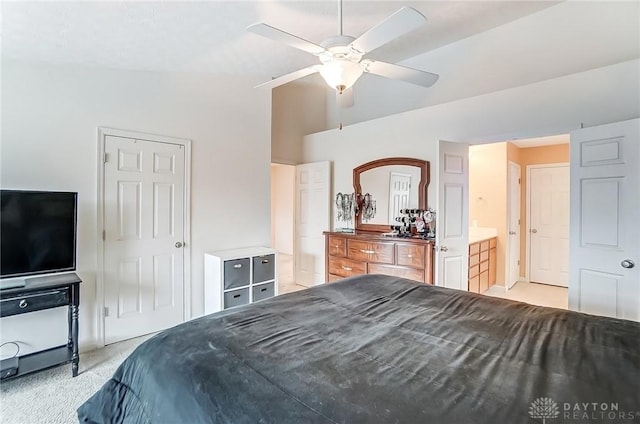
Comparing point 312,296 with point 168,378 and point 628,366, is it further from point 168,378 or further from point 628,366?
point 628,366

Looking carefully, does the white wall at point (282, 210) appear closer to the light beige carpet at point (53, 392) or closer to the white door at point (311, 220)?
the white door at point (311, 220)

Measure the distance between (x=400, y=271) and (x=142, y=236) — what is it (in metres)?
2.83

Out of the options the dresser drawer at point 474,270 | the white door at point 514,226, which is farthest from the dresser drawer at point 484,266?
the white door at point 514,226

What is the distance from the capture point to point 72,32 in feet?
7.86

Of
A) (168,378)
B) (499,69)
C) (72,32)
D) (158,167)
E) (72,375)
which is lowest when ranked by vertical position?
(72,375)

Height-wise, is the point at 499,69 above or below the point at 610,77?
above

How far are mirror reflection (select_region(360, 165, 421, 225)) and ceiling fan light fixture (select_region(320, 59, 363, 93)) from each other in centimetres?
228

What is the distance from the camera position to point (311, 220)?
514 cm

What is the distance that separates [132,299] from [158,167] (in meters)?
1.35

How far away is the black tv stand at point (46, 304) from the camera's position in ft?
7.30

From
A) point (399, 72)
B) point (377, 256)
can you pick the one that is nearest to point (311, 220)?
point (377, 256)

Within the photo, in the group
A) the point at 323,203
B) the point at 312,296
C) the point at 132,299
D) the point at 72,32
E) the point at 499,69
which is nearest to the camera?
the point at 312,296

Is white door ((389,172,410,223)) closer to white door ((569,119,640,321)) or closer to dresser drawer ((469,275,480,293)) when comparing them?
dresser drawer ((469,275,480,293))

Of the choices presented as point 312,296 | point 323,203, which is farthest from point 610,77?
point 323,203
